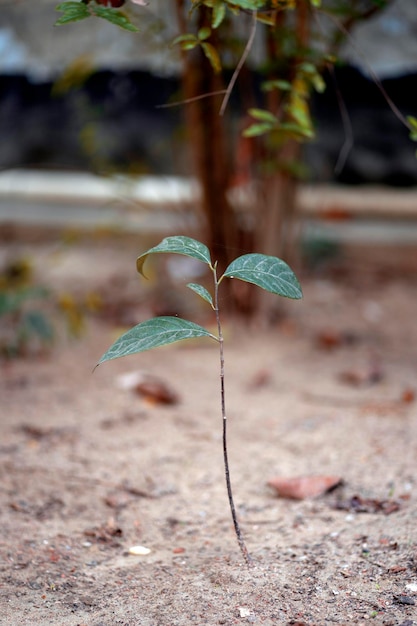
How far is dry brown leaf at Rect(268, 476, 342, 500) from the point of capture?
148cm

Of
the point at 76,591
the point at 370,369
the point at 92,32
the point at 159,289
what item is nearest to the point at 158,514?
the point at 76,591

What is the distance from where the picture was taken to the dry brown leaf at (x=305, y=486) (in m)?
1.48

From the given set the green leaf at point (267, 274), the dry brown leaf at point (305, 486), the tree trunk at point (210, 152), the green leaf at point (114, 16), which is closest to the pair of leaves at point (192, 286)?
the green leaf at point (267, 274)

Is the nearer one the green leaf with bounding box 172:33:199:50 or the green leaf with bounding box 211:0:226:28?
→ the green leaf with bounding box 211:0:226:28

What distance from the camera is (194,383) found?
222cm

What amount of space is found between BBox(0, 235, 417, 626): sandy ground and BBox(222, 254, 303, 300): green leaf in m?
0.46

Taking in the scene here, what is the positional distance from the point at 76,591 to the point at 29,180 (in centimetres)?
272

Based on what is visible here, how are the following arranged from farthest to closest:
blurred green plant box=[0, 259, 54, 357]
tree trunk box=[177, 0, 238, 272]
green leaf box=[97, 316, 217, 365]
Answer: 1. blurred green plant box=[0, 259, 54, 357]
2. tree trunk box=[177, 0, 238, 272]
3. green leaf box=[97, 316, 217, 365]

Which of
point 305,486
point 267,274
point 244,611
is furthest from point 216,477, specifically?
point 267,274

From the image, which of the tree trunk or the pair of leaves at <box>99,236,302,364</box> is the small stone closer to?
the pair of leaves at <box>99,236,302,364</box>

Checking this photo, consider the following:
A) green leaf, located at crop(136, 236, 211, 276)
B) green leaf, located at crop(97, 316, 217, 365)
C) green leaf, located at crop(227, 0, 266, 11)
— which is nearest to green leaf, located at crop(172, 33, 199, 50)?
green leaf, located at crop(227, 0, 266, 11)

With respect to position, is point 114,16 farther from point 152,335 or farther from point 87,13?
point 152,335

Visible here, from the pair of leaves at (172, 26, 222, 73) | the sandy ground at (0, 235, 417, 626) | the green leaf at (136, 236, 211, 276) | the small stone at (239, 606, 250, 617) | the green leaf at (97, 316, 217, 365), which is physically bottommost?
the sandy ground at (0, 235, 417, 626)

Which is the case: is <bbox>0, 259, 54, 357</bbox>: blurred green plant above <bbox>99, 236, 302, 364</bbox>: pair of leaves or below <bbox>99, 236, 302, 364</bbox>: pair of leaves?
below
